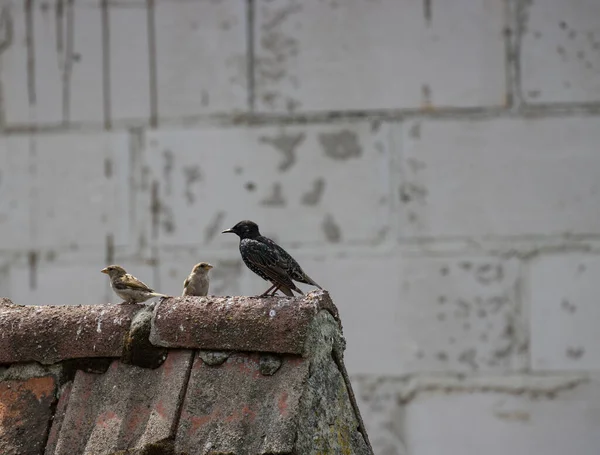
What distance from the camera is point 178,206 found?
9156mm

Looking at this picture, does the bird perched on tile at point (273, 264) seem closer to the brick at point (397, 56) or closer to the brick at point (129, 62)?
the brick at point (397, 56)

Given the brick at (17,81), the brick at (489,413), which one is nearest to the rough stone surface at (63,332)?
the brick at (489,413)

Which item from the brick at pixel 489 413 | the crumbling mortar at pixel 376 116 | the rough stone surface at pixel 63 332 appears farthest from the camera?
the crumbling mortar at pixel 376 116

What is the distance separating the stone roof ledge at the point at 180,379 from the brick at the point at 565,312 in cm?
525

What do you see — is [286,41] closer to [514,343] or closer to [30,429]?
[514,343]

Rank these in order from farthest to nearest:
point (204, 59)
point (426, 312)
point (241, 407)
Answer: point (204, 59) < point (426, 312) < point (241, 407)

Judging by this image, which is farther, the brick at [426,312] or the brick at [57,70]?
the brick at [57,70]

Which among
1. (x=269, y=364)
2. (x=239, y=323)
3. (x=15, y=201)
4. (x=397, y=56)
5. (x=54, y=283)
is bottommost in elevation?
(x=54, y=283)

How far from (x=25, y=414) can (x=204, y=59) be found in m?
5.51

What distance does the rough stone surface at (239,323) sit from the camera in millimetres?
3652

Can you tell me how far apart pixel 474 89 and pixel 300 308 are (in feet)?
18.3

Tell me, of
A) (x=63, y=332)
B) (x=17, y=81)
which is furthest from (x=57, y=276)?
(x=63, y=332)

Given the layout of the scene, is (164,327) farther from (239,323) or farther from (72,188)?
(72,188)

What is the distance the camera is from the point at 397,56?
29.7 ft
